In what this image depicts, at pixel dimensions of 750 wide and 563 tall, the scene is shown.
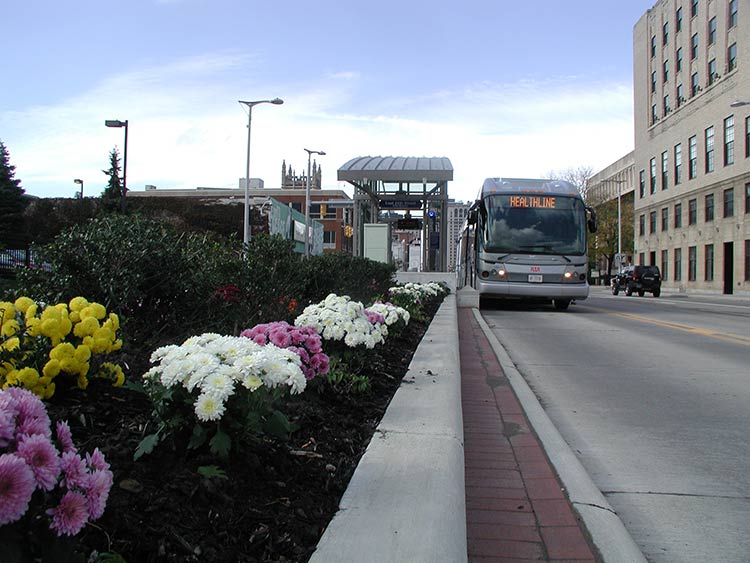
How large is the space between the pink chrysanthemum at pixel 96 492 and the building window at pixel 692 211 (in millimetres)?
51199

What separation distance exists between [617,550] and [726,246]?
45.9m

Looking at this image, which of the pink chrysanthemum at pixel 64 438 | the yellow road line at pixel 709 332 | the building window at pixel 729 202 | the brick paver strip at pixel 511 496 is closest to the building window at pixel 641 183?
the building window at pixel 729 202

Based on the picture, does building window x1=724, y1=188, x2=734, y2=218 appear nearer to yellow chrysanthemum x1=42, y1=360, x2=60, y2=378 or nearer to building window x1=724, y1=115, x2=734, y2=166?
building window x1=724, y1=115, x2=734, y2=166

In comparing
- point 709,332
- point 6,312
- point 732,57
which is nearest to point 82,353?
point 6,312

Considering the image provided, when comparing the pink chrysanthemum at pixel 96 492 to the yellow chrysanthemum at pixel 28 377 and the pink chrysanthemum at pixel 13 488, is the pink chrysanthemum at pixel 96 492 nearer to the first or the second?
the pink chrysanthemum at pixel 13 488

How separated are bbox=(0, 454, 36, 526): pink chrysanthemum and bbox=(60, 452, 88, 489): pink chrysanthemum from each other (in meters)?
0.13

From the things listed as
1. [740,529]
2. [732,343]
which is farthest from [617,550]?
[732,343]

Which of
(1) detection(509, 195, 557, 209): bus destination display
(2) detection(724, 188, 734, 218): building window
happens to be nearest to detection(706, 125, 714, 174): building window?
(2) detection(724, 188, 734, 218): building window

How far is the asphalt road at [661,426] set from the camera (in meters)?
3.24

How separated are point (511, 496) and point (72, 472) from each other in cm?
243

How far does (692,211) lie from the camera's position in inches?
1842

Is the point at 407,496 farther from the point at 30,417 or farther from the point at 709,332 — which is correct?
the point at 709,332

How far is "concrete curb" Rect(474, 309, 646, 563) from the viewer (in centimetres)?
267

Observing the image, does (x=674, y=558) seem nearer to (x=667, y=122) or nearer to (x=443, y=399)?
(x=443, y=399)
